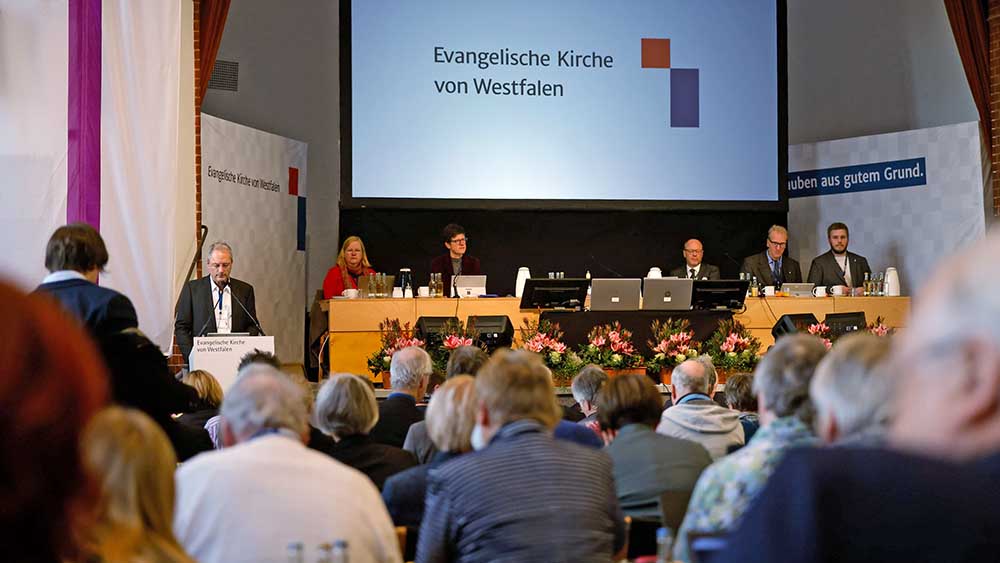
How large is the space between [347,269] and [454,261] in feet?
3.06

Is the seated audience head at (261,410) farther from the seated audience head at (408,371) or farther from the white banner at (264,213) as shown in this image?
the white banner at (264,213)

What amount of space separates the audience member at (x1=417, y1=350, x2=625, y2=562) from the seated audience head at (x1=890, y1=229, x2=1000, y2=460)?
1516 mm

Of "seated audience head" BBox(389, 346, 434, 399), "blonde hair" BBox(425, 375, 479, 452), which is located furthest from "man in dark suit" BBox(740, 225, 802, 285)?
"blonde hair" BBox(425, 375, 479, 452)

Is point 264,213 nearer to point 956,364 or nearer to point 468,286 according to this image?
point 468,286

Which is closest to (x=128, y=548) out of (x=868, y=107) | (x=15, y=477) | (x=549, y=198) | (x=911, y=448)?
(x=15, y=477)

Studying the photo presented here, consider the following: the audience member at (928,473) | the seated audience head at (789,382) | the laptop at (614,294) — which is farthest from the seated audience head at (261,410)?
the laptop at (614,294)

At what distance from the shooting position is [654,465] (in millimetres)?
3369

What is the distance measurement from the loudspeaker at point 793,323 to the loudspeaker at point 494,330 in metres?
2.02

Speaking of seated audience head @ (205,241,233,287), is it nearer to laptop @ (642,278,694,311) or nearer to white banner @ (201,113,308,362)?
white banner @ (201,113,308,362)

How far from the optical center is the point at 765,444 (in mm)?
2439

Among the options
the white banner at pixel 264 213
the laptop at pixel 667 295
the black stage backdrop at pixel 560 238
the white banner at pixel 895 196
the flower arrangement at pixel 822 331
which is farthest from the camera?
the black stage backdrop at pixel 560 238

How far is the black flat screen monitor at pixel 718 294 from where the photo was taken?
27.2 feet

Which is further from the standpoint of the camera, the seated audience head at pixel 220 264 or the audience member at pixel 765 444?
the seated audience head at pixel 220 264

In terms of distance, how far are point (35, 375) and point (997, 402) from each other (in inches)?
32.7
